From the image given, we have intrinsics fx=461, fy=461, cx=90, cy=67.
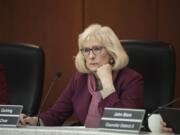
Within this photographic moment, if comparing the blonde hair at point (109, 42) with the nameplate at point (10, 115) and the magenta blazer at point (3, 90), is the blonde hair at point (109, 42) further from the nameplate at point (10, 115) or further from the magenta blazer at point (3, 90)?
the nameplate at point (10, 115)

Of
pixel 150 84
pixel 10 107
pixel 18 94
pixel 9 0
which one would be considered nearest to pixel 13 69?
pixel 18 94

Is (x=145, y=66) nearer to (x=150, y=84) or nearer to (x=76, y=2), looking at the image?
(x=150, y=84)

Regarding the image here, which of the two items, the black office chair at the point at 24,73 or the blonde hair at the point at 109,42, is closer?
the blonde hair at the point at 109,42

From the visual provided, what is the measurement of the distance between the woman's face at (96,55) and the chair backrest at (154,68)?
27 centimetres

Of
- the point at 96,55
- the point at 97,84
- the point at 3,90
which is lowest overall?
the point at 3,90

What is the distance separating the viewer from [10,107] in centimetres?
198

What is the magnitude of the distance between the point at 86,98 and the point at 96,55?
0.27 m

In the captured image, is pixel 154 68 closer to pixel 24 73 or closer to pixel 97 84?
pixel 97 84

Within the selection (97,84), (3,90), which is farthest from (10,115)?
(3,90)

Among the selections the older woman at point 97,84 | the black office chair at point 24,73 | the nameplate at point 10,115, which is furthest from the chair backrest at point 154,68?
the nameplate at point 10,115

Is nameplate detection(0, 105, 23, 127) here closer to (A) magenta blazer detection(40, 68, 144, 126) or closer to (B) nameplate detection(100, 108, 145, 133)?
(B) nameplate detection(100, 108, 145, 133)

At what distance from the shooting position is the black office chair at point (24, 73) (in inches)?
118

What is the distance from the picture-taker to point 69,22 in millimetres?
4152

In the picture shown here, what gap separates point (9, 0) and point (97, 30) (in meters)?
1.89
